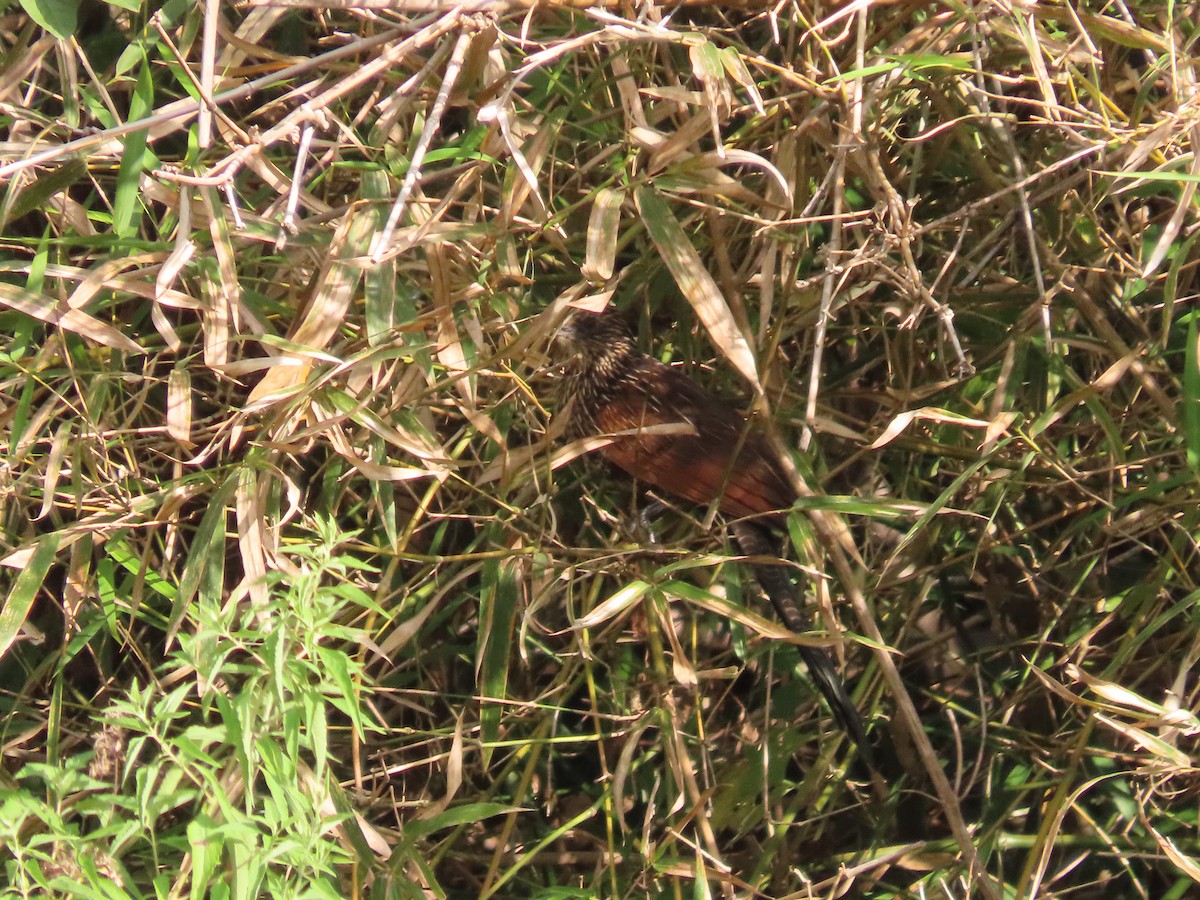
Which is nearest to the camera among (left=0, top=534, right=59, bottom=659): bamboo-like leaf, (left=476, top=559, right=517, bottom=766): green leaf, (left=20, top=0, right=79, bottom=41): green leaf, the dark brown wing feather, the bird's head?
(left=20, top=0, right=79, bottom=41): green leaf

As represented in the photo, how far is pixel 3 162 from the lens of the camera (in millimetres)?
1807

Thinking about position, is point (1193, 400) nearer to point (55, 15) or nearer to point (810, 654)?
point (810, 654)

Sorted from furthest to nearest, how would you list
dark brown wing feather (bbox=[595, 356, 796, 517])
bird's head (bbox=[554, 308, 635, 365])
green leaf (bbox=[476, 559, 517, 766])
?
bird's head (bbox=[554, 308, 635, 365]) < dark brown wing feather (bbox=[595, 356, 796, 517]) < green leaf (bbox=[476, 559, 517, 766])

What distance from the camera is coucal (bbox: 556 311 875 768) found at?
205cm

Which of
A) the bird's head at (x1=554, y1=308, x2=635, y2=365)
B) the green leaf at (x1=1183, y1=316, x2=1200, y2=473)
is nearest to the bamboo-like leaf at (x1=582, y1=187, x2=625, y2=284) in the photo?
the bird's head at (x1=554, y1=308, x2=635, y2=365)

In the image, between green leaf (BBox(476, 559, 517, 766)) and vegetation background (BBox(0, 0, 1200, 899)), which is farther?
green leaf (BBox(476, 559, 517, 766))

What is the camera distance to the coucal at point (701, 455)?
2.05 metres

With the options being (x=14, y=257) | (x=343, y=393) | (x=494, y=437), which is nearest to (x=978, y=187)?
(x=494, y=437)

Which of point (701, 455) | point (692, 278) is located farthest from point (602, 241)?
point (701, 455)

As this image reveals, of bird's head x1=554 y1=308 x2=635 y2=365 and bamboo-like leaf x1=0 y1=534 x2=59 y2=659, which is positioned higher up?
bamboo-like leaf x1=0 y1=534 x2=59 y2=659

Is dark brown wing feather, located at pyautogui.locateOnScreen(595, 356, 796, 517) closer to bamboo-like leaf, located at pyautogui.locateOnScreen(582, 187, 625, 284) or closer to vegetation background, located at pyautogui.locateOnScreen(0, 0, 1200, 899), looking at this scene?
vegetation background, located at pyautogui.locateOnScreen(0, 0, 1200, 899)

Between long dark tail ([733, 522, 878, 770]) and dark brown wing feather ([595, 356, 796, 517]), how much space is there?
0.29 ft

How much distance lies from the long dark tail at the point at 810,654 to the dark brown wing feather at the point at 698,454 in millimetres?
88

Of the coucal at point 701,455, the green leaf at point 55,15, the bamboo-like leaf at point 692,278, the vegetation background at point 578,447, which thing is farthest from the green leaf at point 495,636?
the green leaf at point 55,15
